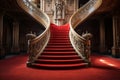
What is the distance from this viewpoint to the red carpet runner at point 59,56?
242 inches

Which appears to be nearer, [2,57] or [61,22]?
[2,57]

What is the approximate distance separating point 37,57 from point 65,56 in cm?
128

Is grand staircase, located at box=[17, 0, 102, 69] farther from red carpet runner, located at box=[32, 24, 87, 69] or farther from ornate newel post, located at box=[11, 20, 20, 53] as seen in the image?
ornate newel post, located at box=[11, 20, 20, 53]

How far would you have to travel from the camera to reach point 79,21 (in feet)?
35.4

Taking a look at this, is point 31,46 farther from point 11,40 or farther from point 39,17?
point 11,40

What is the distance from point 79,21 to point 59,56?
470cm

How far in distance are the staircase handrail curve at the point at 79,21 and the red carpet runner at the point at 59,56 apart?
261 mm

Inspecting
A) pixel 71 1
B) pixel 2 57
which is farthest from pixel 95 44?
pixel 2 57

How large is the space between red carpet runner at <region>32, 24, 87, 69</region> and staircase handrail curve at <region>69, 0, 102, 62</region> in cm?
26

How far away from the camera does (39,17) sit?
11.1m

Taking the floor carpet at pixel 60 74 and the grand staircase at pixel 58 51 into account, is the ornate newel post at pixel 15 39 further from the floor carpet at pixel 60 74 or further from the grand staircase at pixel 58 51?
the floor carpet at pixel 60 74

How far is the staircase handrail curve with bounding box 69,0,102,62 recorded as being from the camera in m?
6.87

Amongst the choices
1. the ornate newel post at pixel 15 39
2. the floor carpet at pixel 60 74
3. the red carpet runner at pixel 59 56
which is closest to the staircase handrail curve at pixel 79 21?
the red carpet runner at pixel 59 56

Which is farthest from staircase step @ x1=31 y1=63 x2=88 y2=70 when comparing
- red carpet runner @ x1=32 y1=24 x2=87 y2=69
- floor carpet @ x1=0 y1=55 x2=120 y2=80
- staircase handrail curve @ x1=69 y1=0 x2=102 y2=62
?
staircase handrail curve @ x1=69 y1=0 x2=102 y2=62
